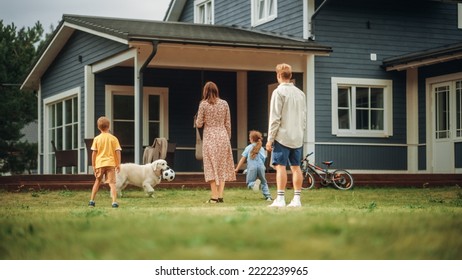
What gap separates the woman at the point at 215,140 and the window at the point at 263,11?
8.51 m

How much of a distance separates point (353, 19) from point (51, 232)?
13.4 meters

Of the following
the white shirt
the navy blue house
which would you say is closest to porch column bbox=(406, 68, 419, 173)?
the navy blue house

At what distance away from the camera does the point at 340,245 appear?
5.04m

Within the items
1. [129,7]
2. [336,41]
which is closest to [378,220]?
[129,7]

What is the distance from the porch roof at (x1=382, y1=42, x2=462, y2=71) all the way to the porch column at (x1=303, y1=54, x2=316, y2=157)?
175cm

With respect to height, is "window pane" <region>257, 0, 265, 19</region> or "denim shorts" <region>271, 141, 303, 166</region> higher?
"window pane" <region>257, 0, 265, 19</region>

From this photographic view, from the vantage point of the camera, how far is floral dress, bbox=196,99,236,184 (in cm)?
1080

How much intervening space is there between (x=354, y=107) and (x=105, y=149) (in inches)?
349

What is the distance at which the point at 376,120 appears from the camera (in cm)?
1861

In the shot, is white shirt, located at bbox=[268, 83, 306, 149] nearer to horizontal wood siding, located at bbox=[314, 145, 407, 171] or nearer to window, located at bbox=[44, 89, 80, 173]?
horizontal wood siding, located at bbox=[314, 145, 407, 171]

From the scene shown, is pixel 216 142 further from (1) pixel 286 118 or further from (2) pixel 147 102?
(2) pixel 147 102

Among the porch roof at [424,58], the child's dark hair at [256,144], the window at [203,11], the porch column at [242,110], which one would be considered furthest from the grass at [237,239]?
the window at [203,11]

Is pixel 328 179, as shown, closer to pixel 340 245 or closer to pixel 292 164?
pixel 292 164

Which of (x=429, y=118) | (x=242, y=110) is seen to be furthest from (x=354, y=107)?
(x=242, y=110)
